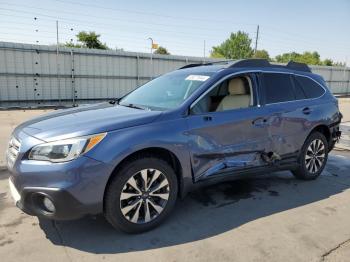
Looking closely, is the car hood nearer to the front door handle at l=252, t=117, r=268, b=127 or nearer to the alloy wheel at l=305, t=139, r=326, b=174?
the front door handle at l=252, t=117, r=268, b=127

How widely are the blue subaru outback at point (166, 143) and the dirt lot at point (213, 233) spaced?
28cm

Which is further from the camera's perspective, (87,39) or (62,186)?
(87,39)

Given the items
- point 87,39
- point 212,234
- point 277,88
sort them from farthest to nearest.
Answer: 1. point 87,39
2. point 277,88
3. point 212,234

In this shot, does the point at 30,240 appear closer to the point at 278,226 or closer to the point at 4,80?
the point at 278,226

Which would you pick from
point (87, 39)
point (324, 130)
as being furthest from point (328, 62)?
point (324, 130)

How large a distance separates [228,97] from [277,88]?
96cm

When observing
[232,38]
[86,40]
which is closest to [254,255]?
[86,40]

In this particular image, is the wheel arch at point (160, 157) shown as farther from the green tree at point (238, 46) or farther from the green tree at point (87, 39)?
the green tree at point (238, 46)

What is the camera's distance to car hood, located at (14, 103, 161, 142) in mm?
2953

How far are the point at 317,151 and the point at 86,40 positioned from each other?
3460cm

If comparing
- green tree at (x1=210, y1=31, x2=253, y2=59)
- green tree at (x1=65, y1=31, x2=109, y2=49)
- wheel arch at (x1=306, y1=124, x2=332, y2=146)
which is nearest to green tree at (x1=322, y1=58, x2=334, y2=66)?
green tree at (x1=210, y1=31, x2=253, y2=59)

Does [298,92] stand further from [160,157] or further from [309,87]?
[160,157]

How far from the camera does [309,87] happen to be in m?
5.00

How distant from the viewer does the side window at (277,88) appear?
14.3 ft
